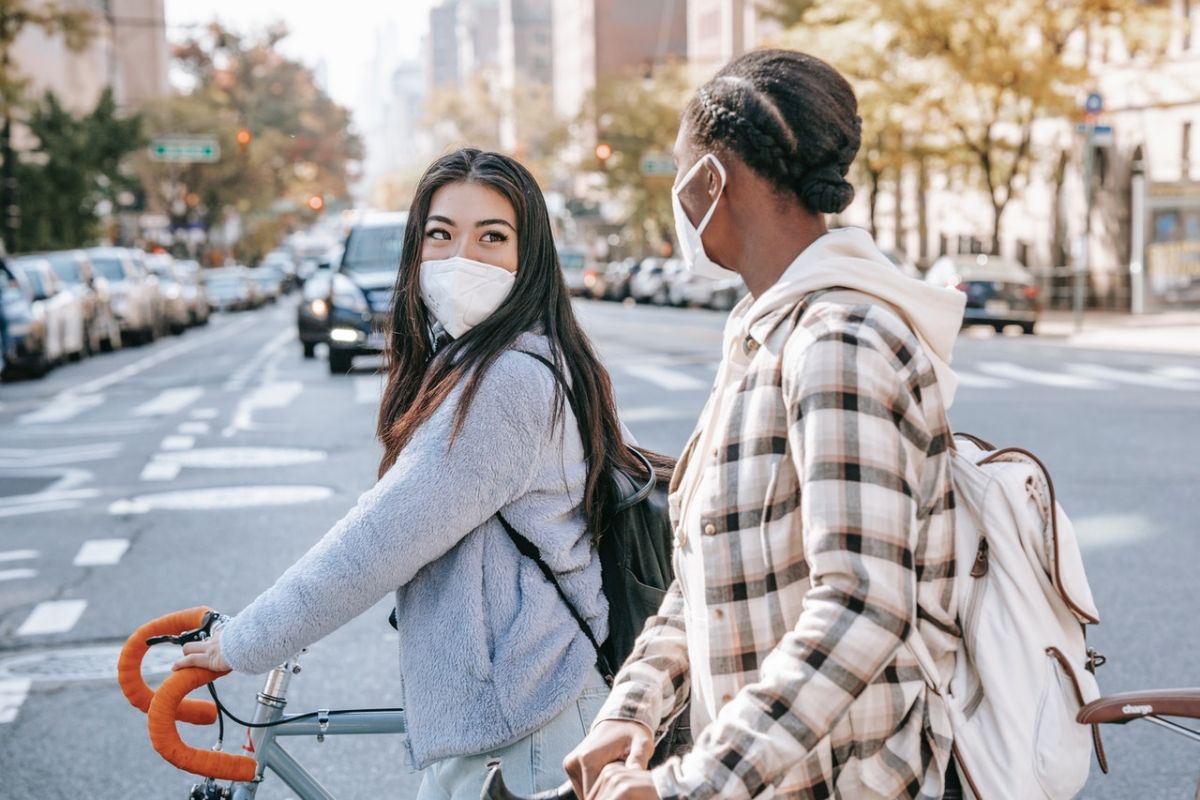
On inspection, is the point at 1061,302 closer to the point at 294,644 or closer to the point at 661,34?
the point at 294,644

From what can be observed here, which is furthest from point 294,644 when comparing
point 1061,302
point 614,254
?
point 614,254

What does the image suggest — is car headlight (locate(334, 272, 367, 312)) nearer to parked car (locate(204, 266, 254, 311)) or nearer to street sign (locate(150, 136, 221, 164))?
parked car (locate(204, 266, 254, 311))

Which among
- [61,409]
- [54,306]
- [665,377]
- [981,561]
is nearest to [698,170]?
[981,561]

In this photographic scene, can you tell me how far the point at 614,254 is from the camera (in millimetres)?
107625

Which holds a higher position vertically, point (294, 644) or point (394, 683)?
point (294, 644)

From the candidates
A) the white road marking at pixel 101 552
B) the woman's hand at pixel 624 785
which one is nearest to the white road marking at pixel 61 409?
the white road marking at pixel 101 552

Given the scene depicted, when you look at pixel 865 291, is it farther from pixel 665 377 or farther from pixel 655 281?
pixel 655 281

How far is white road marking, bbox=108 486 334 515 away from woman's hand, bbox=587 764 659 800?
8.51m

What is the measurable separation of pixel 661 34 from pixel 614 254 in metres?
26.8

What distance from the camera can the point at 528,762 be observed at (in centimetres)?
256

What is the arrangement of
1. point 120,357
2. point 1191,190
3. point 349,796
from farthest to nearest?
1. point 1191,190
2. point 120,357
3. point 349,796

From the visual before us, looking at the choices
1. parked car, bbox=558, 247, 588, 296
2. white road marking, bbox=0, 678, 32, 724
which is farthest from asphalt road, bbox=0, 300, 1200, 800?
parked car, bbox=558, 247, 588, 296

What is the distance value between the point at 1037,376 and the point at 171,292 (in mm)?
23896

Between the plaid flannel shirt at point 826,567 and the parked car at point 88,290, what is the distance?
84.1 ft
